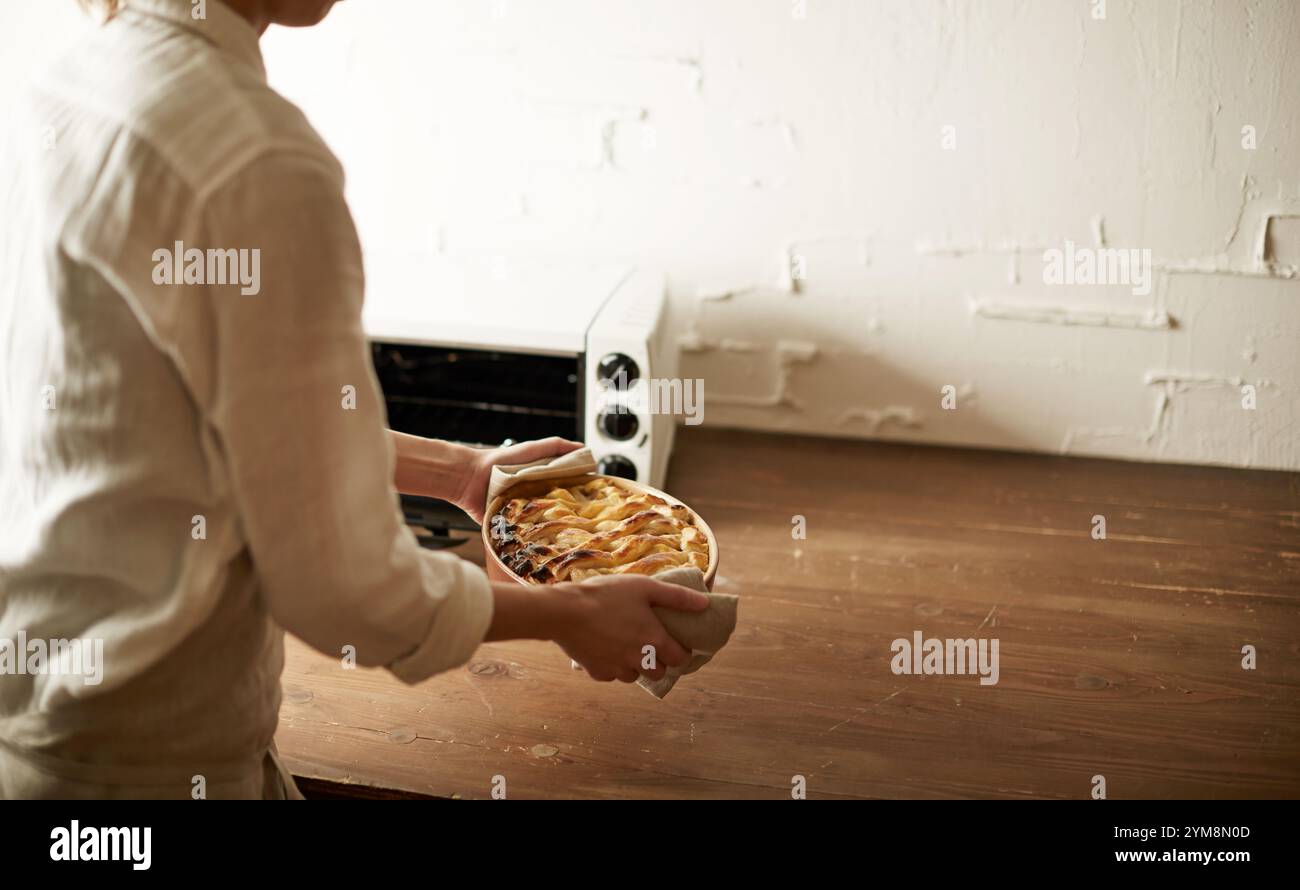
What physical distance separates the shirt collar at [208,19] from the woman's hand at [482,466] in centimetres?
51

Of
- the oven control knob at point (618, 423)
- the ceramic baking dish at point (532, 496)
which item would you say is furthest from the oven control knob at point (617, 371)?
the ceramic baking dish at point (532, 496)

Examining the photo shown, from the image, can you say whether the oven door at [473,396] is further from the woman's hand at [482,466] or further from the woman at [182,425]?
the woman at [182,425]

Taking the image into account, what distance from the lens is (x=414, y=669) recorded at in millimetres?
696

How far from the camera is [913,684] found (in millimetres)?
1293

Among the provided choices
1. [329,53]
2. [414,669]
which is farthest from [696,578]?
[329,53]

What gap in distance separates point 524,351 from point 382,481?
93cm

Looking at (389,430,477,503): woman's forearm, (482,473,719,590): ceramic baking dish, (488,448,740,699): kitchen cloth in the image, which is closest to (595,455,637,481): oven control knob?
(482,473,719,590): ceramic baking dish

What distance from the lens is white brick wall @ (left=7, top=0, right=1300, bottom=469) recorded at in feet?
5.95

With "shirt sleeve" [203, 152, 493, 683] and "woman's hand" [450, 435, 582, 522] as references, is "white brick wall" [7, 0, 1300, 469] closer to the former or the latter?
"woman's hand" [450, 435, 582, 522]

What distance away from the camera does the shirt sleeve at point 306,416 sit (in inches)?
23.0

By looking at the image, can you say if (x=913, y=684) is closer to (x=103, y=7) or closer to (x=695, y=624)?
(x=695, y=624)

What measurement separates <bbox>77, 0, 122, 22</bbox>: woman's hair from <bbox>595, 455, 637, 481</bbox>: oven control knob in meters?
1.01

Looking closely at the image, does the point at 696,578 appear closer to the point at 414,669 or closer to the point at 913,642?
the point at 414,669

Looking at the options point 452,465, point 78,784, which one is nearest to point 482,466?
point 452,465
